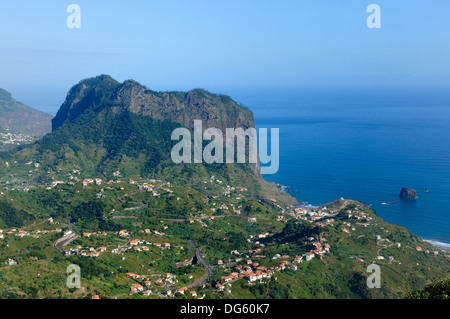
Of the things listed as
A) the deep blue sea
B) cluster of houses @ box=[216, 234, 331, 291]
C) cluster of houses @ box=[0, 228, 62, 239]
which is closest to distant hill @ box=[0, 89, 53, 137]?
the deep blue sea

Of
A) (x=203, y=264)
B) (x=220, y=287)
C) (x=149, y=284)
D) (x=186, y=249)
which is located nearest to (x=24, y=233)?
(x=149, y=284)

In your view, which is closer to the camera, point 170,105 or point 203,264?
point 203,264

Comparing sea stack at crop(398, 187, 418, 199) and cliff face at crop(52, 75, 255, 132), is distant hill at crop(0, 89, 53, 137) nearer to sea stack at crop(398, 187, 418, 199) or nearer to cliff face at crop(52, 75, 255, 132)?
cliff face at crop(52, 75, 255, 132)

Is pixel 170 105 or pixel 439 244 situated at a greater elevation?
pixel 170 105

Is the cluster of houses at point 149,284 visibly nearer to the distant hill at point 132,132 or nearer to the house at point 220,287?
the house at point 220,287

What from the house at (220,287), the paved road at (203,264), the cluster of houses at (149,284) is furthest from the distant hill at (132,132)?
the house at (220,287)

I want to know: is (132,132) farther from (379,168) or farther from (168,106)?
(379,168)

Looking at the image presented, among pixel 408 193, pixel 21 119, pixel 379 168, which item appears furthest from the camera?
pixel 21 119
